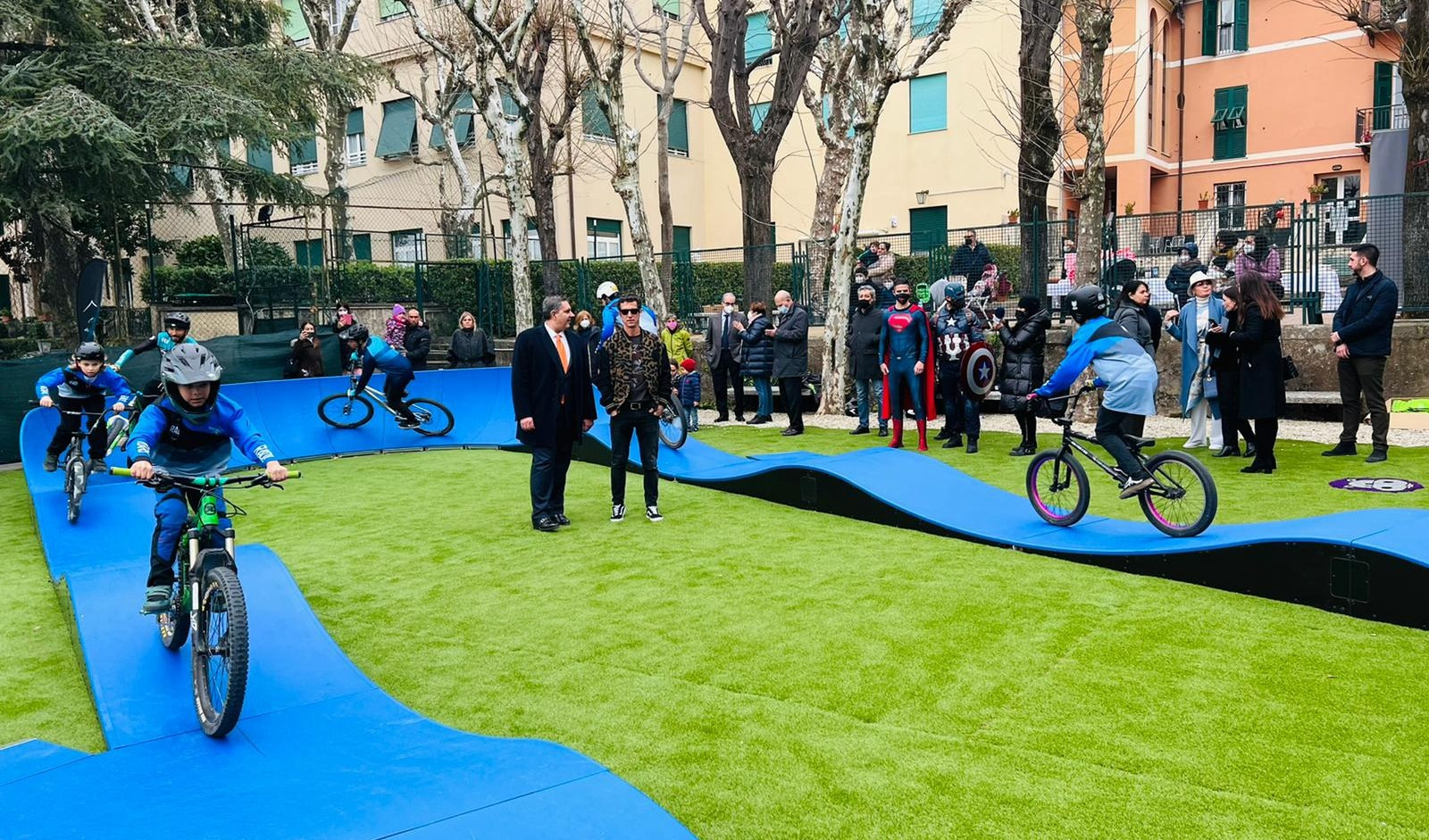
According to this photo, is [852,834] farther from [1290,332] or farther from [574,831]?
[1290,332]

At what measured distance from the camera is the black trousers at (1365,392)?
10258 mm

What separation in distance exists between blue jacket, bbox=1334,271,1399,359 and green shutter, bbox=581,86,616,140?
22.9 m

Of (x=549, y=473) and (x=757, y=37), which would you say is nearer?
(x=549, y=473)

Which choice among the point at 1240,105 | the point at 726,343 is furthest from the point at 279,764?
the point at 1240,105

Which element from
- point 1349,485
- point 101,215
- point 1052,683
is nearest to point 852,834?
point 1052,683

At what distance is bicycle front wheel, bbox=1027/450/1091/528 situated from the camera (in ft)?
25.6

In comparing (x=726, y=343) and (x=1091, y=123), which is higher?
(x=1091, y=123)

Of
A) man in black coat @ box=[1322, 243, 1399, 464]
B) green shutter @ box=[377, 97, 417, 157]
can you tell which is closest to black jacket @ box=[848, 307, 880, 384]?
man in black coat @ box=[1322, 243, 1399, 464]

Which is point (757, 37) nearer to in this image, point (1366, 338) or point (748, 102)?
point (748, 102)

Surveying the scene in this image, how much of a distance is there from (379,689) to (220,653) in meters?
0.78

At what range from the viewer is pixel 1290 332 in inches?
570

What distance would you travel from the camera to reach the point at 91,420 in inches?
433

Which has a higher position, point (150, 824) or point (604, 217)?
point (604, 217)

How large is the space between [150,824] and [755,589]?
4119 millimetres
